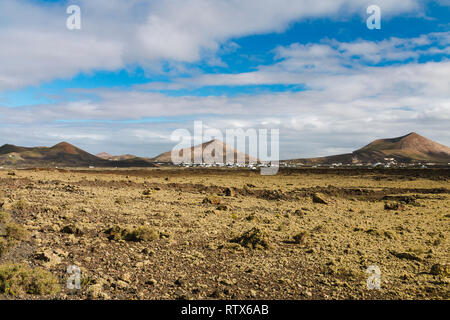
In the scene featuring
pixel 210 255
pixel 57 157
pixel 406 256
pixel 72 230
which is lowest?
pixel 406 256

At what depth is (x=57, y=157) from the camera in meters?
174

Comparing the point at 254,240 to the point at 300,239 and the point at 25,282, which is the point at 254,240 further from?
the point at 25,282

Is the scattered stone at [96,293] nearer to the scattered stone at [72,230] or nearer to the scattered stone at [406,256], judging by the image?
the scattered stone at [72,230]

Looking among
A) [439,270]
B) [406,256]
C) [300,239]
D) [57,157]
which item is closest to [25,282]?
[300,239]

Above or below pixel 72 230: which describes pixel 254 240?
below

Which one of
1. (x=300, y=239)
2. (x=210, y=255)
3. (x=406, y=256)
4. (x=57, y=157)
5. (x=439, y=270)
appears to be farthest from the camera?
(x=57, y=157)

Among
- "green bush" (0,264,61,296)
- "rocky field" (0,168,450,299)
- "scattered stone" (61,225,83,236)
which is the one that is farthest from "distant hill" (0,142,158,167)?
"green bush" (0,264,61,296)

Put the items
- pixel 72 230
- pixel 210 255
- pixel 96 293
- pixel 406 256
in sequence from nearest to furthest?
pixel 96 293
pixel 210 255
pixel 406 256
pixel 72 230

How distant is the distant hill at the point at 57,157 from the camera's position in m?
150

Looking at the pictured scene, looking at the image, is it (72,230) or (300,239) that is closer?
(72,230)
